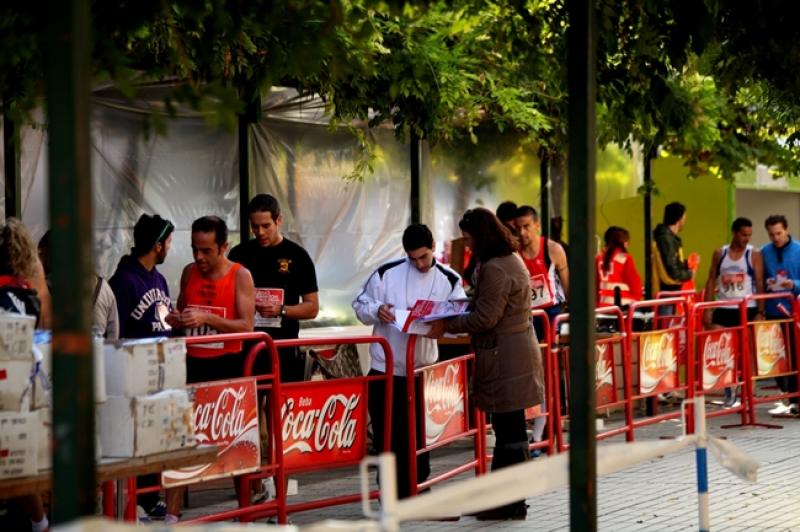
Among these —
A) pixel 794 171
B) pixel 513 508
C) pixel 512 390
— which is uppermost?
pixel 794 171

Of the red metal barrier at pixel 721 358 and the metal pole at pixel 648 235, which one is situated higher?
the metal pole at pixel 648 235

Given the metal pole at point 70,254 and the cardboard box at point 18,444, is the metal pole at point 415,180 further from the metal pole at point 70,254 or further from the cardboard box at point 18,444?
the metal pole at point 70,254

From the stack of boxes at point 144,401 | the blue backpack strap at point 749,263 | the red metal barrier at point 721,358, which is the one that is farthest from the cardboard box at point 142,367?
the blue backpack strap at point 749,263

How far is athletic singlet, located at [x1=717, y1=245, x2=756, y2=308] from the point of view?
1585 cm

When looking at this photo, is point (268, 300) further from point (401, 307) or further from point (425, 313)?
point (425, 313)

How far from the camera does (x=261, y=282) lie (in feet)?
33.7

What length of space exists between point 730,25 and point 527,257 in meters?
4.66

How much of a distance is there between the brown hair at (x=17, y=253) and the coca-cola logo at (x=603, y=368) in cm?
567

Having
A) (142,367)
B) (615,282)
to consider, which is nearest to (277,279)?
(142,367)

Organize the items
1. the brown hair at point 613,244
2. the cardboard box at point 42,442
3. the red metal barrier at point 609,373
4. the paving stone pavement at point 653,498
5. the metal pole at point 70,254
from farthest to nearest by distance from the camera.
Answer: the brown hair at point 613,244 → the red metal barrier at point 609,373 → the paving stone pavement at point 653,498 → the cardboard box at point 42,442 → the metal pole at point 70,254

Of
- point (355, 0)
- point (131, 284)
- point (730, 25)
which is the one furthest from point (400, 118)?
point (355, 0)

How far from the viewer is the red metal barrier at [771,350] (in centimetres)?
1427

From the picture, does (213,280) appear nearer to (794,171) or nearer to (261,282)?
(261,282)

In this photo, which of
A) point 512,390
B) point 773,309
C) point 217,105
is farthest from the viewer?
point 773,309
